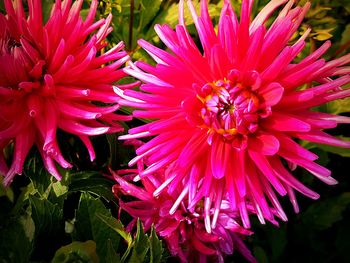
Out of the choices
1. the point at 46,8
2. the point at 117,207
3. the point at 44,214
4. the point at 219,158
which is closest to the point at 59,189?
the point at 44,214

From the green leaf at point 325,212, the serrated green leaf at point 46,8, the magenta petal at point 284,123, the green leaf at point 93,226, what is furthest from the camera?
the green leaf at point 325,212

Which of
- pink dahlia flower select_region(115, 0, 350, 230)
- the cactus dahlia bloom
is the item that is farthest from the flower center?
the cactus dahlia bloom

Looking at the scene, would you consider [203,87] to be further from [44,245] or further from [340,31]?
[340,31]

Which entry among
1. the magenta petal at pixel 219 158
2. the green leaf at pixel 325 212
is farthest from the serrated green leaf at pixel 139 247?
the green leaf at pixel 325 212

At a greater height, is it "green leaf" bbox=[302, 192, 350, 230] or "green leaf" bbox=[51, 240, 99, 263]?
"green leaf" bbox=[51, 240, 99, 263]

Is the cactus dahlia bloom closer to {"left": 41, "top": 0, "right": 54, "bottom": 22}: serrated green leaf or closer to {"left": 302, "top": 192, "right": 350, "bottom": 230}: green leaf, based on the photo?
{"left": 41, "top": 0, "right": 54, "bottom": 22}: serrated green leaf

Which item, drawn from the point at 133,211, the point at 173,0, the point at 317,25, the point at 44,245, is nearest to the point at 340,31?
the point at 317,25

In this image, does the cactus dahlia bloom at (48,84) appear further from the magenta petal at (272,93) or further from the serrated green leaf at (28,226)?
the magenta petal at (272,93)

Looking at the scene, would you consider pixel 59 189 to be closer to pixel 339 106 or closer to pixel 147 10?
pixel 147 10
